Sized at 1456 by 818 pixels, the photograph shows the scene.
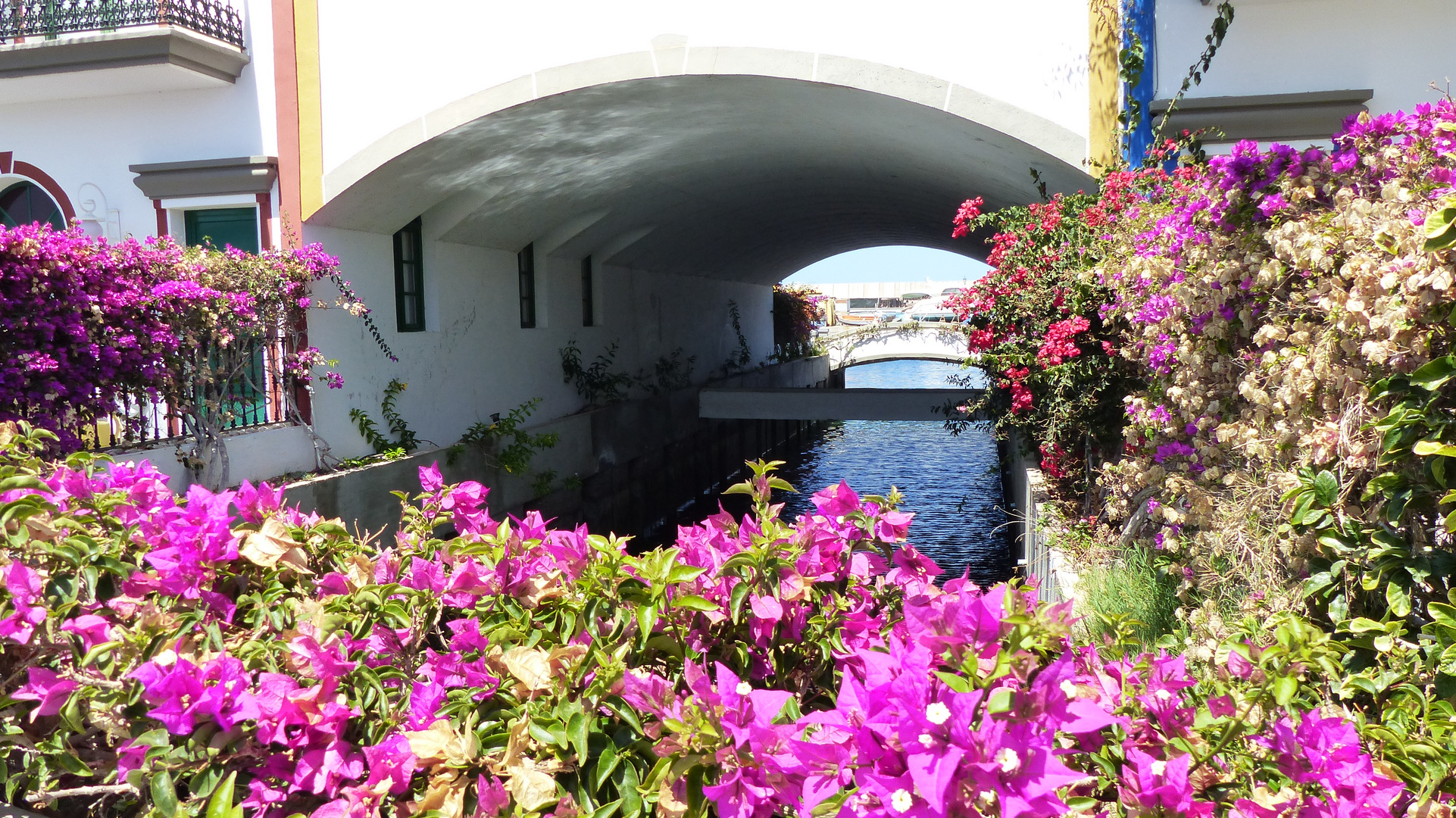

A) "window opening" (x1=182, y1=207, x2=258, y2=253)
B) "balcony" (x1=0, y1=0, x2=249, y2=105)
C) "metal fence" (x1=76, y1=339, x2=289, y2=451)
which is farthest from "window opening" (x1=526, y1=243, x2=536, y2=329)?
"balcony" (x1=0, y1=0, x2=249, y2=105)

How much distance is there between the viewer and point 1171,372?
4.55 meters

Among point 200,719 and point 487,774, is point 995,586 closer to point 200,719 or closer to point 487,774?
point 487,774

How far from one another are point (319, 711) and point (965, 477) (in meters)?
17.9

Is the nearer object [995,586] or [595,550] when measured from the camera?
[995,586]

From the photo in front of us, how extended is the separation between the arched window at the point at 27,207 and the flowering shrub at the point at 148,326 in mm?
3216

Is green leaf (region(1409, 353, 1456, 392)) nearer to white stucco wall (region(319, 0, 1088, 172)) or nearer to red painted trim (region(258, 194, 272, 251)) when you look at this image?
white stucco wall (region(319, 0, 1088, 172))

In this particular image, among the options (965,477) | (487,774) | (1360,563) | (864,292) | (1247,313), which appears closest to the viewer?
(487,774)

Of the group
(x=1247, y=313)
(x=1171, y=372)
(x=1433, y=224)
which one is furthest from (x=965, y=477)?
(x=1433, y=224)

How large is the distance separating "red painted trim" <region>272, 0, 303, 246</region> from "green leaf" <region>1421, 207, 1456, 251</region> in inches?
333

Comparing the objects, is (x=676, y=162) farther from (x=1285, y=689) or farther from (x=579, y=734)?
(x=1285, y=689)

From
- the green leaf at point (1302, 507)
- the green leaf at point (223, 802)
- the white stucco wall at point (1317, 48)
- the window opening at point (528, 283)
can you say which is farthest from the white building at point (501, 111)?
the green leaf at point (223, 802)

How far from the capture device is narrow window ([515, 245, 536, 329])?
12578 millimetres

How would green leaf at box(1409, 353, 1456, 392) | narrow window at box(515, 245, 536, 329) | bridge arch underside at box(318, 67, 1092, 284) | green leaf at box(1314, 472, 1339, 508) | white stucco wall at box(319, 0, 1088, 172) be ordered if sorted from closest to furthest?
green leaf at box(1409, 353, 1456, 392), green leaf at box(1314, 472, 1339, 508), white stucco wall at box(319, 0, 1088, 172), bridge arch underside at box(318, 67, 1092, 284), narrow window at box(515, 245, 536, 329)

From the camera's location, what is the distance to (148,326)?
6.85 m
